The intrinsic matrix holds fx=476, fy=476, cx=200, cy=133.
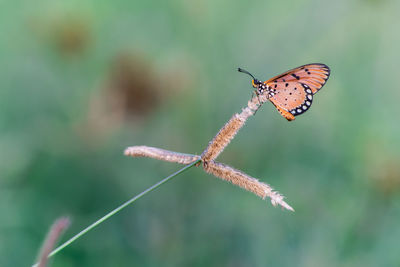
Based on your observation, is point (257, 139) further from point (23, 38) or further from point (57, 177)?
point (23, 38)

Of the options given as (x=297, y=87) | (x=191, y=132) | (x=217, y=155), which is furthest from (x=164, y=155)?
(x=191, y=132)

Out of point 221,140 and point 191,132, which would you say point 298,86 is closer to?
point 221,140

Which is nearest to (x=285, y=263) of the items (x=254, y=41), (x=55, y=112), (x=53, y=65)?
(x=254, y=41)

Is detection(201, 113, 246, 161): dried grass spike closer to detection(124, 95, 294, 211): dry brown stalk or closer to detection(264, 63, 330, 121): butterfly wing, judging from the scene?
detection(124, 95, 294, 211): dry brown stalk

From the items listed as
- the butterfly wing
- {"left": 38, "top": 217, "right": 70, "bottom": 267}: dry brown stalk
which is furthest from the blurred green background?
{"left": 38, "top": 217, "right": 70, "bottom": 267}: dry brown stalk

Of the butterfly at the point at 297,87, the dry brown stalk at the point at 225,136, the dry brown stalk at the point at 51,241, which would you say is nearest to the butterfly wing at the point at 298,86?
the butterfly at the point at 297,87

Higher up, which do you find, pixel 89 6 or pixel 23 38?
pixel 89 6

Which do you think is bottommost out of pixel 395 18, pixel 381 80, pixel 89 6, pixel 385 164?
pixel 385 164
